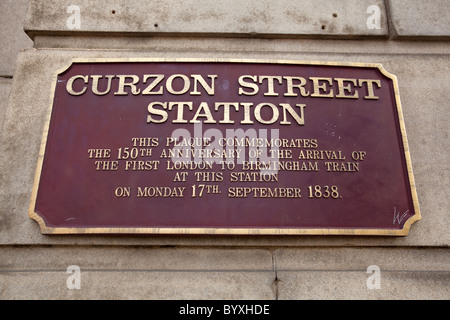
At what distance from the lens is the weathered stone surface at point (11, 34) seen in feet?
14.2

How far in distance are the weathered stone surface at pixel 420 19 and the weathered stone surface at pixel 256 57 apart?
0.82ft

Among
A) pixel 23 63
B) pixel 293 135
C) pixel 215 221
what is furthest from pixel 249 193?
pixel 23 63

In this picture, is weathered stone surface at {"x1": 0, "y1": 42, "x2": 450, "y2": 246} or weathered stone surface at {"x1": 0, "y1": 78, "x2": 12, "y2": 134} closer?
weathered stone surface at {"x1": 0, "y1": 42, "x2": 450, "y2": 246}

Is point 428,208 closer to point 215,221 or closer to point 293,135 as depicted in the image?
point 293,135

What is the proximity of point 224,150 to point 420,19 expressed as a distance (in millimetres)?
2640

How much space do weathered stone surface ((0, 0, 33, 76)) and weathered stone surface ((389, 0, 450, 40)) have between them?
4.29 meters

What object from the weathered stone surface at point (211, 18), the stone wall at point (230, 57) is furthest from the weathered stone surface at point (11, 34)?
the weathered stone surface at point (211, 18)

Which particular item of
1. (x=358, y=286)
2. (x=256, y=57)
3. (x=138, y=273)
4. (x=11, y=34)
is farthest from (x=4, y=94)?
(x=358, y=286)

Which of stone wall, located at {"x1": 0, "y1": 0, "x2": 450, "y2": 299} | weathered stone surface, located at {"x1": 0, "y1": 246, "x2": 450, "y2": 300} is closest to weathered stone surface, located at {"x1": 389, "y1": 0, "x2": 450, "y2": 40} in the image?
stone wall, located at {"x1": 0, "y1": 0, "x2": 450, "y2": 299}

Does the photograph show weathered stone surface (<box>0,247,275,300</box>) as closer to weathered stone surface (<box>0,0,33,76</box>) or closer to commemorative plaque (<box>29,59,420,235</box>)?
commemorative plaque (<box>29,59,420,235</box>)

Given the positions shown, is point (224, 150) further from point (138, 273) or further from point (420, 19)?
point (420, 19)

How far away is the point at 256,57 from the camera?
12.1ft

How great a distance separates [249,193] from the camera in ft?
10.1

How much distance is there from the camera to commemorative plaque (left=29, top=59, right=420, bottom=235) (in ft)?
9.94
